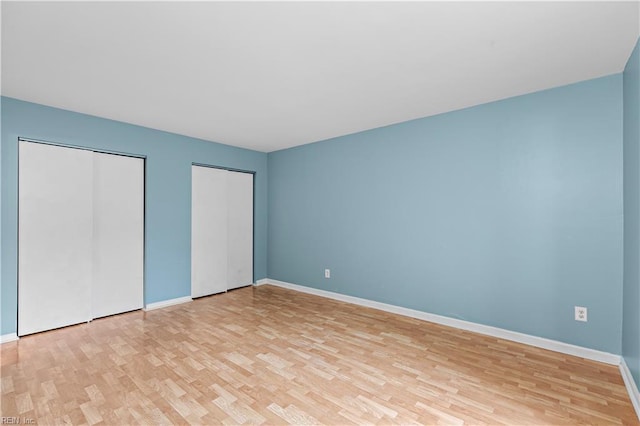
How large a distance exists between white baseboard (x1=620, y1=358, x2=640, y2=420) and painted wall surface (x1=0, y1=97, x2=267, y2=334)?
475cm

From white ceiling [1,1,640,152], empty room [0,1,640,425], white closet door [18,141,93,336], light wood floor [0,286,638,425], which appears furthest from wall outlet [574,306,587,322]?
white closet door [18,141,93,336]

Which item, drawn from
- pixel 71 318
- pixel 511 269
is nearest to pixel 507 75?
pixel 511 269

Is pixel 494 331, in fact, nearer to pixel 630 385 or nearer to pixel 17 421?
pixel 630 385

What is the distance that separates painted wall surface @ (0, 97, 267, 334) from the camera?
2996 mm

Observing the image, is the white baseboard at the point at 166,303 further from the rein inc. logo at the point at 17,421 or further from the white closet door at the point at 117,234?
the rein inc. logo at the point at 17,421

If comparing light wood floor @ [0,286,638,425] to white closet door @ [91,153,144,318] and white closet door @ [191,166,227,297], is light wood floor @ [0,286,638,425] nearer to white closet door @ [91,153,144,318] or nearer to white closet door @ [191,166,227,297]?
white closet door @ [91,153,144,318]

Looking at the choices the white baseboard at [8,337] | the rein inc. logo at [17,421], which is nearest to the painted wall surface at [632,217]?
the rein inc. logo at [17,421]

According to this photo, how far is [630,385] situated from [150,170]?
5.29 meters

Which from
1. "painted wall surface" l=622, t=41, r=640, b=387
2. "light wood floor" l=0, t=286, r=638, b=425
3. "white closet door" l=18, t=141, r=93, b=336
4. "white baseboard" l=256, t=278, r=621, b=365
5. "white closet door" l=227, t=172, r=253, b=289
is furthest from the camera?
"white closet door" l=227, t=172, r=253, b=289

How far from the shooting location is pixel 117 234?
3.78 metres

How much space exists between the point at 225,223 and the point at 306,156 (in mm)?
1778

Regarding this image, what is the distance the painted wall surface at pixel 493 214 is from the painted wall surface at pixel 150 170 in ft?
6.74

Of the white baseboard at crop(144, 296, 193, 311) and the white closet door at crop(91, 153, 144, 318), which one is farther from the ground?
the white closet door at crop(91, 153, 144, 318)

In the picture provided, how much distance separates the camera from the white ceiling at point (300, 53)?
1.74 meters
